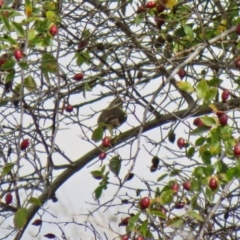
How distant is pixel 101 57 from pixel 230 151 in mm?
1207

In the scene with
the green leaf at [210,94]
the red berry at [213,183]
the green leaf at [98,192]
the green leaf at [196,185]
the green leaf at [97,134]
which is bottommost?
the red berry at [213,183]

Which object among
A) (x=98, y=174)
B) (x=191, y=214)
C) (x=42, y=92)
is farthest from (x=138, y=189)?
(x=191, y=214)

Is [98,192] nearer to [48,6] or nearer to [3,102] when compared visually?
[3,102]

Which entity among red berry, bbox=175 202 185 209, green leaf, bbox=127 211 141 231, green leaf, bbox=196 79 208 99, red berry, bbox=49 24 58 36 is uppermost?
red berry, bbox=49 24 58 36

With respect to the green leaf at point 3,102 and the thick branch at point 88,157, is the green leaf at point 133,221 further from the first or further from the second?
the green leaf at point 3,102

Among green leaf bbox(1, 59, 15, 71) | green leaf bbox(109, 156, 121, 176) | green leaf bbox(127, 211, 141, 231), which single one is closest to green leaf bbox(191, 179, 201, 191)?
green leaf bbox(127, 211, 141, 231)

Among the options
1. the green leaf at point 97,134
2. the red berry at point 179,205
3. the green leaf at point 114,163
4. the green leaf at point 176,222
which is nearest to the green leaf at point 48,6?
the green leaf at point 97,134

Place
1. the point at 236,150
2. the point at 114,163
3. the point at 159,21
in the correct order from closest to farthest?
1. the point at 236,150
2. the point at 159,21
3. the point at 114,163

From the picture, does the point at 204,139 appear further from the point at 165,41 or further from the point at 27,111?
the point at 27,111

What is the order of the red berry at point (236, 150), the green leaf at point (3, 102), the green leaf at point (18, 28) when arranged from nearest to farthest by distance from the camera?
the red berry at point (236, 150)
the green leaf at point (18, 28)
the green leaf at point (3, 102)

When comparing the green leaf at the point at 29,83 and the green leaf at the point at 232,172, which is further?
the green leaf at the point at 29,83

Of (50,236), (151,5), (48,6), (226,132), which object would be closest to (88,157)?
(50,236)

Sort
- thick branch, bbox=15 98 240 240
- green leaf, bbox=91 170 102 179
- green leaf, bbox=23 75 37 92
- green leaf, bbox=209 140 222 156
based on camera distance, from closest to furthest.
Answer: green leaf, bbox=209 140 222 156
green leaf, bbox=91 170 102 179
green leaf, bbox=23 75 37 92
thick branch, bbox=15 98 240 240

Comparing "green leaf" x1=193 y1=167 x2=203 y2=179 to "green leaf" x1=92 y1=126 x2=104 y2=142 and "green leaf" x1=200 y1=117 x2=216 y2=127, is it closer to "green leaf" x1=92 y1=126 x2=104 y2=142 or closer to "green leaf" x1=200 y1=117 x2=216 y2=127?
"green leaf" x1=200 y1=117 x2=216 y2=127
